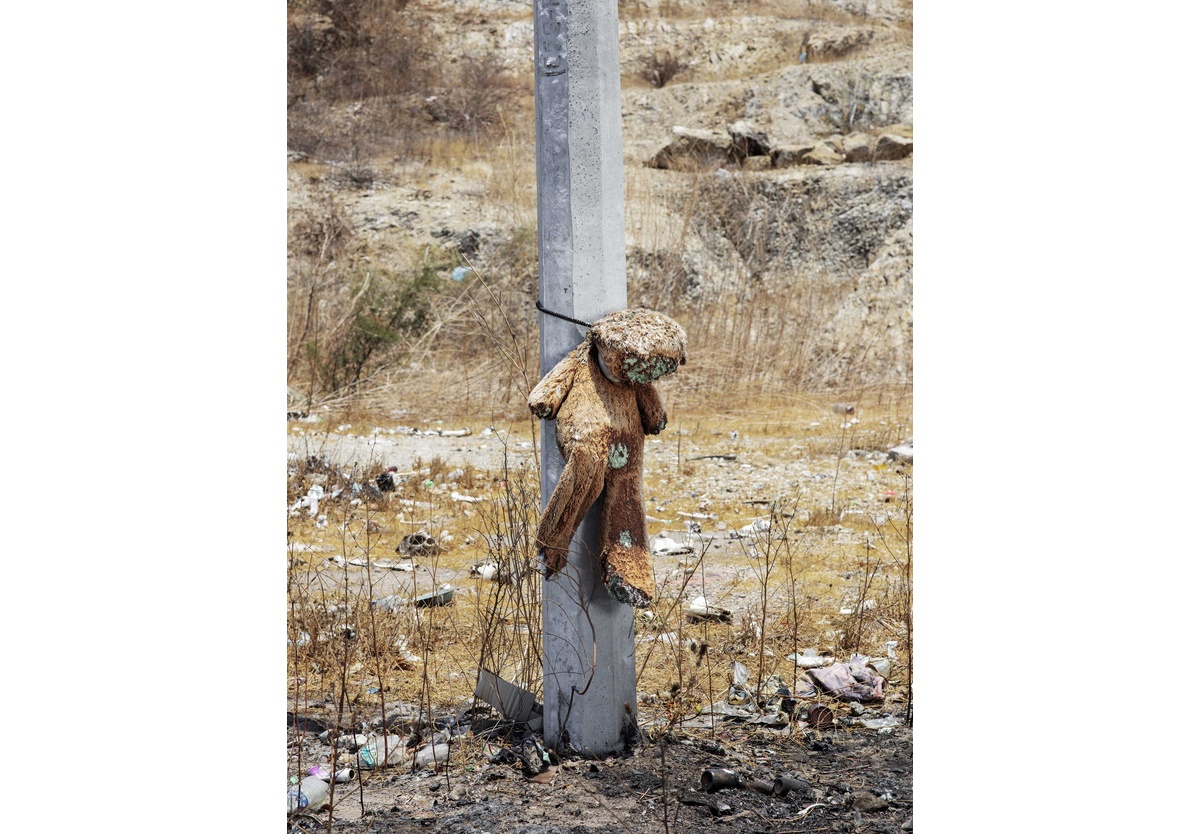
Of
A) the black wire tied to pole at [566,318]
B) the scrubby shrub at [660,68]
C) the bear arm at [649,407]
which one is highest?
the scrubby shrub at [660,68]

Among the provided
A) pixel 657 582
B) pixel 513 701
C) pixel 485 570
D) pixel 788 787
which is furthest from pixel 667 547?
pixel 788 787

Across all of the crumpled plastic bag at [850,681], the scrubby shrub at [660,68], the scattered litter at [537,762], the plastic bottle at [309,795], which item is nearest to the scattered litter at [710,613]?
the crumpled plastic bag at [850,681]

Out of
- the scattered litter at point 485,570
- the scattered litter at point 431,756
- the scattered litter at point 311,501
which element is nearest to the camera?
the scattered litter at point 431,756

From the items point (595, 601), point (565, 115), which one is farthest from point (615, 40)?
point (595, 601)

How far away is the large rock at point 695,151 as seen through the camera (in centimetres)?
1077

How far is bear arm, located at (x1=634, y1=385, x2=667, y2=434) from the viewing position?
255cm

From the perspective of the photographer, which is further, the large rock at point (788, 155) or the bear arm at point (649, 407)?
the large rock at point (788, 155)

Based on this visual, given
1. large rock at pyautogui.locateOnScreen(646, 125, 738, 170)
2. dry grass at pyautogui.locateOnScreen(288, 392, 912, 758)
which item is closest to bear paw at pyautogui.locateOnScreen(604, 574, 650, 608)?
dry grass at pyautogui.locateOnScreen(288, 392, 912, 758)

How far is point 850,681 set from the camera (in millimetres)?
3221

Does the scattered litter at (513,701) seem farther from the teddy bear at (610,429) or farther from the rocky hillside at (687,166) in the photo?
the rocky hillside at (687,166)

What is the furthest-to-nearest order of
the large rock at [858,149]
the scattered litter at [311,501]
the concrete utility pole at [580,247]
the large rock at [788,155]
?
the large rock at [788,155] < the large rock at [858,149] < the scattered litter at [311,501] < the concrete utility pole at [580,247]

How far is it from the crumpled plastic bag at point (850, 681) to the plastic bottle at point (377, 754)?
1266 mm

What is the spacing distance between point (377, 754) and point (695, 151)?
892 centimetres

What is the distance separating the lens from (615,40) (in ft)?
8.36
